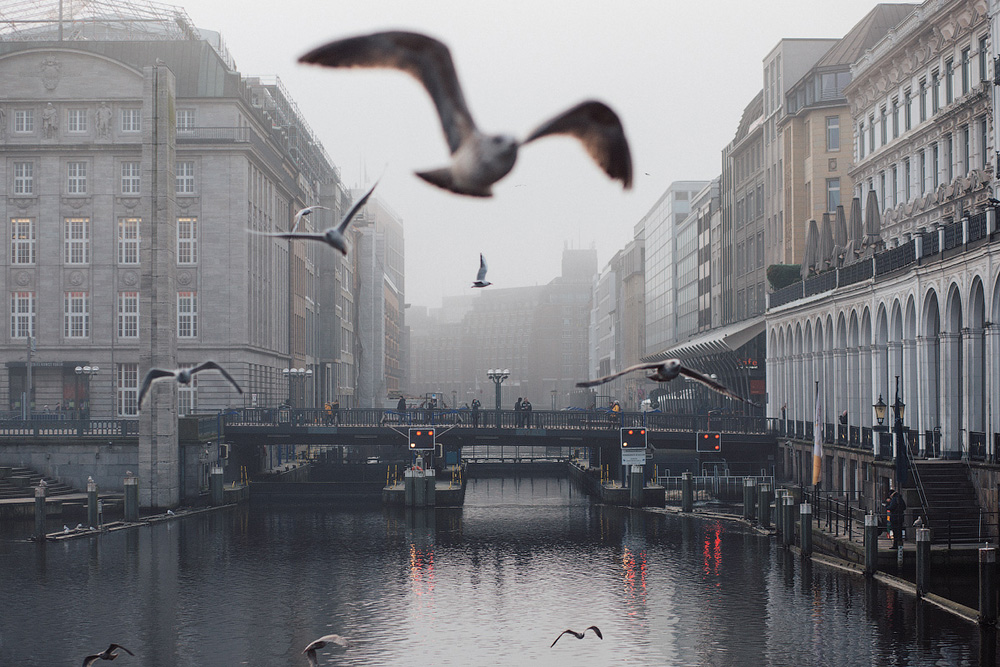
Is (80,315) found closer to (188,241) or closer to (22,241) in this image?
(22,241)

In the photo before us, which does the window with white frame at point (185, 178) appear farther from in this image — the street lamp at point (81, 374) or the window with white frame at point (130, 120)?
the street lamp at point (81, 374)

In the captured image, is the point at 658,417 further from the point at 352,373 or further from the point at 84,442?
the point at 352,373

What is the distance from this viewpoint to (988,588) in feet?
107

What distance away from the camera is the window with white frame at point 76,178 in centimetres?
9469

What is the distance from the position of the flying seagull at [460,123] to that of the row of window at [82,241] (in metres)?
92.1

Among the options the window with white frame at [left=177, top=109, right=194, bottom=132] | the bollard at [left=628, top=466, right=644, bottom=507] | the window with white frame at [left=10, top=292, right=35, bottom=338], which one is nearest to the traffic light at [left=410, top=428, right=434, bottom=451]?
the bollard at [left=628, top=466, right=644, bottom=507]

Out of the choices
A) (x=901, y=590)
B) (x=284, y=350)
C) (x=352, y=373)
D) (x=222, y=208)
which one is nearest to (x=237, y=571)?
(x=901, y=590)

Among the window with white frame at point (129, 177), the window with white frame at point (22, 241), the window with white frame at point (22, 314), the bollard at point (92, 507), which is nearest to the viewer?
the bollard at point (92, 507)

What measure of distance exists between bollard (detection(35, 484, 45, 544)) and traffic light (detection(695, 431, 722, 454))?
3750 cm

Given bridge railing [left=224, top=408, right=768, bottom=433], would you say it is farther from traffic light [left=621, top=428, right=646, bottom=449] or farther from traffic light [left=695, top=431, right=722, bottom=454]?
traffic light [left=621, top=428, right=646, bottom=449]

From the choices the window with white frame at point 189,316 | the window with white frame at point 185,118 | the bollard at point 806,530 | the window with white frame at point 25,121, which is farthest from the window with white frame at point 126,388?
the bollard at point 806,530

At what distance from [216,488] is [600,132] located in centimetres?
7047

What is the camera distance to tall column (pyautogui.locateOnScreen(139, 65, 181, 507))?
218ft

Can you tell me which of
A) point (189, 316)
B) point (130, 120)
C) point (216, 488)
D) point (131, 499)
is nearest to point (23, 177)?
point (130, 120)
